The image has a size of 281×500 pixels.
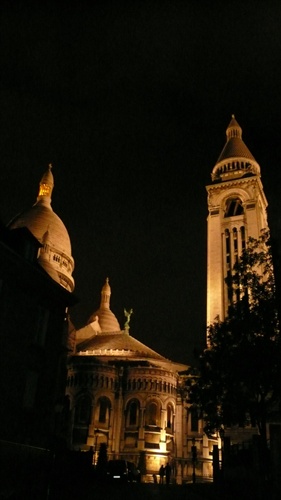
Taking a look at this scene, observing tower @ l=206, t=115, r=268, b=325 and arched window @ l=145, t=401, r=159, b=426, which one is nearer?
arched window @ l=145, t=401, r=159, b=426

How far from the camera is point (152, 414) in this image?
2263 inches

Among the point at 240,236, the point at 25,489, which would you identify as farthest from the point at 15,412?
the point at 240,236

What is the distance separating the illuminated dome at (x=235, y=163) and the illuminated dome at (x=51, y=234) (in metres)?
30.2

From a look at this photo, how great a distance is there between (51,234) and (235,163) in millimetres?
35921

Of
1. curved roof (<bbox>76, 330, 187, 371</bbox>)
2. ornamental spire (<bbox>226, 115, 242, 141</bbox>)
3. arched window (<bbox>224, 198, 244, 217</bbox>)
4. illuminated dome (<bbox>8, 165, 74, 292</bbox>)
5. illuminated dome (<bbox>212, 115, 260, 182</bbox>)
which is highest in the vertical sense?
ornamental spire (<bbox>226, 115, 242, 141</bbox>)

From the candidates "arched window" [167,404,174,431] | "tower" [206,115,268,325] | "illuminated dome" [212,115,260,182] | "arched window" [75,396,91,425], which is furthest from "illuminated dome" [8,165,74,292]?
"illuminated dome" [212,115,260,182]

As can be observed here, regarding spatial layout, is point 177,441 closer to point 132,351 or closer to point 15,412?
point 132,351

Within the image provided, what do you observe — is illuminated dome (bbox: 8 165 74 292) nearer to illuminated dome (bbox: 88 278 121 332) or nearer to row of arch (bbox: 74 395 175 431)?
illuminated dome (bbox: 88 278 121 332)

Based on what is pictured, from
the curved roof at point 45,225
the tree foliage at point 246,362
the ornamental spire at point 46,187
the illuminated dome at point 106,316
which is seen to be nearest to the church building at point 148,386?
the curved roof at point 45,225

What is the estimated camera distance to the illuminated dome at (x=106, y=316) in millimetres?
91375

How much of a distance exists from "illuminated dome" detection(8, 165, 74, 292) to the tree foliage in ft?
153

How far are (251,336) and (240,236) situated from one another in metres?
44.7

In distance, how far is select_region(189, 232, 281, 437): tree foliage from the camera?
28.1 metres

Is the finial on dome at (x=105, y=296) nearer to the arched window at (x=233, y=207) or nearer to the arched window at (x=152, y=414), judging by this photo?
the arched window at (x=233, y=207)
